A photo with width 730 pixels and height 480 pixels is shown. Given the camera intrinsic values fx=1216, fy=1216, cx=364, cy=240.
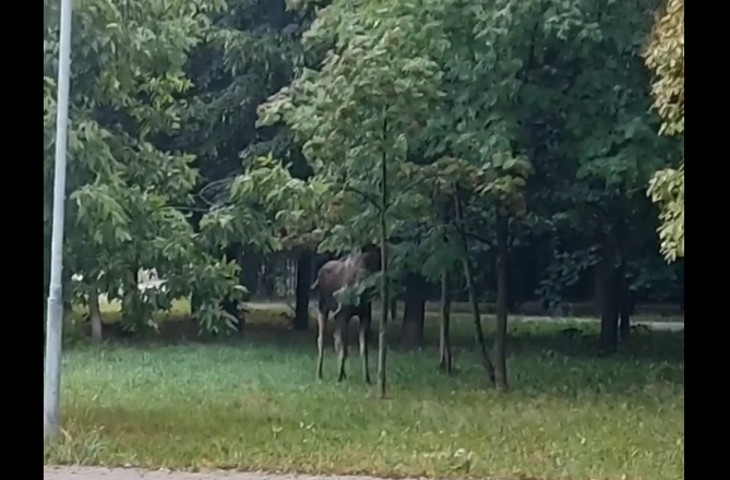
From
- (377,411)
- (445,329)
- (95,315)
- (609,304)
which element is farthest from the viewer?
(609,304)

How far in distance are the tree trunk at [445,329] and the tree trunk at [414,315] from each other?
0.68 feet

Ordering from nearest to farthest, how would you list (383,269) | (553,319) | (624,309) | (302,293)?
(383,269)
(302,293)
(624,309)
(553,319)

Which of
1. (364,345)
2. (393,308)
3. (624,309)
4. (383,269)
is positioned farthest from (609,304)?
(383,269)

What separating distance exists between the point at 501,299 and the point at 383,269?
131cm

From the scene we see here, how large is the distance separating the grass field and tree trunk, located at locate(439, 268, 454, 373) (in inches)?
4.4

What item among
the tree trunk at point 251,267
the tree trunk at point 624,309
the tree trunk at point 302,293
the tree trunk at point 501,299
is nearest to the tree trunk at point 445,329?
the tree trunk at point 501,299

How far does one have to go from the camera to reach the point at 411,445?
718cm

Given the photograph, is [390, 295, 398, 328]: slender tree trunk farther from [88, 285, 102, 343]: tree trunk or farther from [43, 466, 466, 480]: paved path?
[43, 466, 466, 480]: paved path

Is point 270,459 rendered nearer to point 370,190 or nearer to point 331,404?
point 331,404

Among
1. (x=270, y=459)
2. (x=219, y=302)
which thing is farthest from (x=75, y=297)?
(x=270, y=459)

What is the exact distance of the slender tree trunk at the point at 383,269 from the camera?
30.1 feet

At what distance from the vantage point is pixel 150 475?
6383 mm

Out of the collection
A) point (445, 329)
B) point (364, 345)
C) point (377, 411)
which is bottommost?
point (377, 411)

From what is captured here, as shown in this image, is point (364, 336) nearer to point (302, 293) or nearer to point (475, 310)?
point (475, 310)
